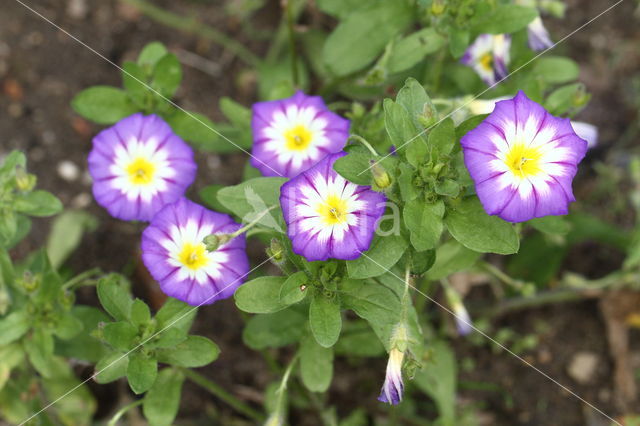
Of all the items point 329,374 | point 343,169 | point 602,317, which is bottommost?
point 329,374

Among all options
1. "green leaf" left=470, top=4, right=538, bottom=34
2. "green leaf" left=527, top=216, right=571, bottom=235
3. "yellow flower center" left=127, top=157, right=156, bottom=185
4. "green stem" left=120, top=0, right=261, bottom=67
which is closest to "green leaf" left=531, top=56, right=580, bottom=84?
"green leaf" left=470, top=4, right=538, bottom=34

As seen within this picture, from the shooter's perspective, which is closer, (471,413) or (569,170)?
(569,170)

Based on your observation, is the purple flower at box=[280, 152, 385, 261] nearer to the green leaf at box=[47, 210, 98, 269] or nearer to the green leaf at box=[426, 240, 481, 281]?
→ the green leaf at box=[426, 240, 481, 281]

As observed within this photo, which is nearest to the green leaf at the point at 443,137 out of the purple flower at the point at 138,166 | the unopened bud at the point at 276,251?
the unopened bud at the point at 276,251

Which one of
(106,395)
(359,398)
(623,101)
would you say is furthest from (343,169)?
(623,101)

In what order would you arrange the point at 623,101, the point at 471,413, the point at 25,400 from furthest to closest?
the point at 623,101 < the point at 471,413 < the point at 25,400

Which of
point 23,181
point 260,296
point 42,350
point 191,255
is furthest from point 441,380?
point 23,181

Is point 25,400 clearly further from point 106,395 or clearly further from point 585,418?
point 585,418
